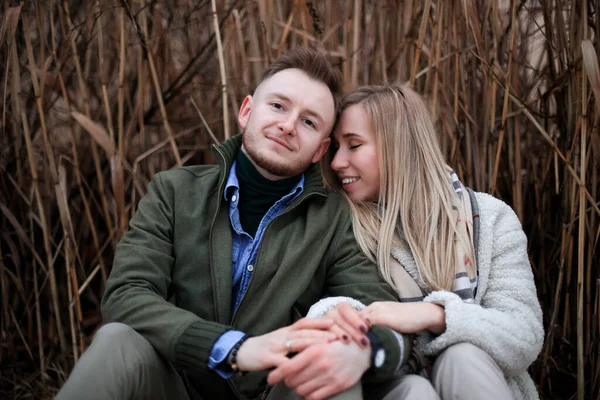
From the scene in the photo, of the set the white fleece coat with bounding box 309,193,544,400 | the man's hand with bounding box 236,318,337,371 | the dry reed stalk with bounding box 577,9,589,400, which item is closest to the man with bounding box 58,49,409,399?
the man's hand with bounding box 236,318,337,371

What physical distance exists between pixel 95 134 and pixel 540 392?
163cm

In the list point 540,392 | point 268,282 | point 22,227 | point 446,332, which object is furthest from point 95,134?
point 540,392

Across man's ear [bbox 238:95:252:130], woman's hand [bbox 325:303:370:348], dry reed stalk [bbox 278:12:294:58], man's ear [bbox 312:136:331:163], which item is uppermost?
dry reed stalk [bbox 278:12:294:58]

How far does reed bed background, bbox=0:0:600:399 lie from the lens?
192 cm

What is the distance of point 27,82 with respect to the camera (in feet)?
7.61

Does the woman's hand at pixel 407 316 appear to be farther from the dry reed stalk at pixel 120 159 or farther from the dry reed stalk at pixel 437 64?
the dry reed stalk at pixel 120 159

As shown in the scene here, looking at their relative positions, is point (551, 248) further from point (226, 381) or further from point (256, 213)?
point (226, 381)

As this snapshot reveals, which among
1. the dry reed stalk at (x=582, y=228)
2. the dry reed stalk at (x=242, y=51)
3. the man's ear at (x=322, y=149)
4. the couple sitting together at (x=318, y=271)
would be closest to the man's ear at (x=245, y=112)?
the couple sitting together at (x=318, y=271)

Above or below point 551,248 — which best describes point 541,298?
below

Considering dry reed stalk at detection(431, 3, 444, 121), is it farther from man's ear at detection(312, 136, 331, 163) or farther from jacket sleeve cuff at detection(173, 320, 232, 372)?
jacket sleeve cuff at detection(173, 320, 232, 372)

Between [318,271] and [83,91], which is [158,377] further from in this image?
[83,91]

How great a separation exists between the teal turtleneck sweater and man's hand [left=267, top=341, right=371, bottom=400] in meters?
0.48

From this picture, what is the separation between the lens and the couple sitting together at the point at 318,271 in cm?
134

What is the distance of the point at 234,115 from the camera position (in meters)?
2.28
